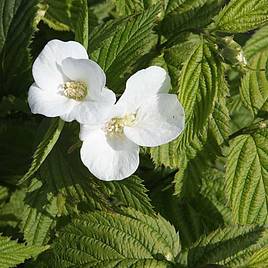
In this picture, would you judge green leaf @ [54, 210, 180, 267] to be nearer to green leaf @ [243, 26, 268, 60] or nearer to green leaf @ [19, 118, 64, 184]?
green leaf @ [19, 118, 64, 184]

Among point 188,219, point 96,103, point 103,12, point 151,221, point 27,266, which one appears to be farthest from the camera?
point 103,12

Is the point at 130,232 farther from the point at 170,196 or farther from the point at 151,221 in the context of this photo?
the point at 170,196

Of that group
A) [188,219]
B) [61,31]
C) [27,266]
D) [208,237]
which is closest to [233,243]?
[208,237]

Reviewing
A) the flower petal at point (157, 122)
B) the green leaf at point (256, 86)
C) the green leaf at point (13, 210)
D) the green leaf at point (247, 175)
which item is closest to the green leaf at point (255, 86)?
the green leaf at point (256, 86)

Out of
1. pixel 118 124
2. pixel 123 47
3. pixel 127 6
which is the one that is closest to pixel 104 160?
pixel 118 124

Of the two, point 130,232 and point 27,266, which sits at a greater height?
point 130,232

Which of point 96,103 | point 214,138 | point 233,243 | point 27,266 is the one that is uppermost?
point 96,103
